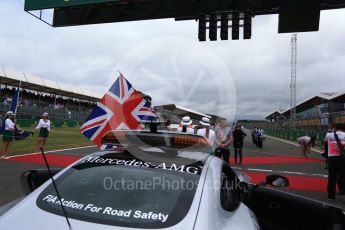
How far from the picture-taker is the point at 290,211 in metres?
3.83

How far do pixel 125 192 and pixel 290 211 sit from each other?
6.44 ft

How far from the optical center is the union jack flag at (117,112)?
281 inches

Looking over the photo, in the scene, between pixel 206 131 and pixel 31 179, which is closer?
pixel 31 179

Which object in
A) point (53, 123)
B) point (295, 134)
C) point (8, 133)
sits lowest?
point (8, 133)

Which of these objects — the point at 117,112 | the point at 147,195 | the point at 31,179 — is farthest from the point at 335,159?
the point at 147,195

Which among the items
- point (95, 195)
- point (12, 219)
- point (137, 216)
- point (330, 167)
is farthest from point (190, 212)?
point (330, 167)

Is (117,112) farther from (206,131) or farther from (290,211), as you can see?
(290,211)

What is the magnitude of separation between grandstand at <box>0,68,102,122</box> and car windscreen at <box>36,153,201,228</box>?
33477mm

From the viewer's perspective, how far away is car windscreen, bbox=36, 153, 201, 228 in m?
2.34

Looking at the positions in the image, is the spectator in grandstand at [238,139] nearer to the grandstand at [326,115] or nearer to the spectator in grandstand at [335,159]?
the grandstand at [326,115]

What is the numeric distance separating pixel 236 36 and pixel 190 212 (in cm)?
1310

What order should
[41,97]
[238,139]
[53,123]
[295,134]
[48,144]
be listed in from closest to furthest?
[238,139], [48,144], [295,134], [53,123], [41,97]

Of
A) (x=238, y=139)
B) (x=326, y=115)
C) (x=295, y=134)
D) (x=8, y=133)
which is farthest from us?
(x=295, y=134)

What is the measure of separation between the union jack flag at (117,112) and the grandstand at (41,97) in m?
28.5
